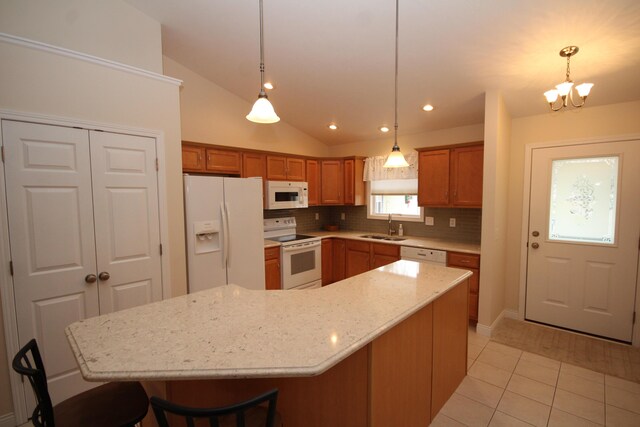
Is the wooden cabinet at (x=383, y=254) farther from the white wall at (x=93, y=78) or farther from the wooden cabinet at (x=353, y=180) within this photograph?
the white wall at (x=93, y=78)

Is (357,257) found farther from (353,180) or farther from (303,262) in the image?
(353,180)

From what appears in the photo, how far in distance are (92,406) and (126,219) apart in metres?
1.48

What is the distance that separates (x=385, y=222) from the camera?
192 inches

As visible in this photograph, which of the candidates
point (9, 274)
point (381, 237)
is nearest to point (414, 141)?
point (381, 237)

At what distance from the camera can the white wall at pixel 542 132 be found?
2.90m

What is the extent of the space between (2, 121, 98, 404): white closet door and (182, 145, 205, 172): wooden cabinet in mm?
1224

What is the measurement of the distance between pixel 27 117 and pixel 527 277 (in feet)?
16.1

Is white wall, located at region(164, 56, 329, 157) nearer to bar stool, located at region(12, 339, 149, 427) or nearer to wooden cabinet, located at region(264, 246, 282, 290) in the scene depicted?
wooden cabinet, located at region(264, 246, 282, 290)

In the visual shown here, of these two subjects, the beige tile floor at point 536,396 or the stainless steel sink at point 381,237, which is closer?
the beige tile floor at point 536,396

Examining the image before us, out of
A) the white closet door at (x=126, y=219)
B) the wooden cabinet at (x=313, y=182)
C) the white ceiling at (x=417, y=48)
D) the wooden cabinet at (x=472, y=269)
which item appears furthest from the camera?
the wooden cabinet at (x=313, y=182)

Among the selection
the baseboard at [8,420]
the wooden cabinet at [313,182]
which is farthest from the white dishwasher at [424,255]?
the baseboard at [8,420]

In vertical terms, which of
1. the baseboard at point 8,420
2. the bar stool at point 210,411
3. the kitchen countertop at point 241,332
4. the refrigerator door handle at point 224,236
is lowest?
the baseboard at point 8,420

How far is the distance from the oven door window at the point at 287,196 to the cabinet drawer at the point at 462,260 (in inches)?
87.7

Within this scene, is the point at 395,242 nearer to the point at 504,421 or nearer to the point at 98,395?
the point at 504,421
